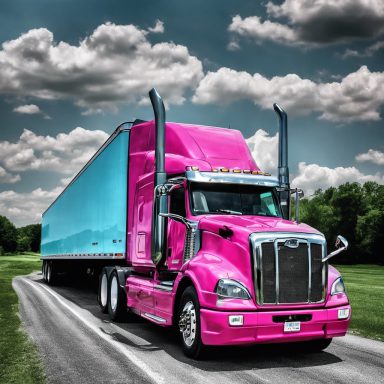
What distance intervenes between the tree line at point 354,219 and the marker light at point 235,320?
75301 mm

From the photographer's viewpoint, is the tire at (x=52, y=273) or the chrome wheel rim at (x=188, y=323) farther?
the tire at (x=52, y=273)

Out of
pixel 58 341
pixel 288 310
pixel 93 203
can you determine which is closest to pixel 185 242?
pixel 288 310

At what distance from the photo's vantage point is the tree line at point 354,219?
78.4 metres

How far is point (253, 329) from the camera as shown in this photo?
7.25 m

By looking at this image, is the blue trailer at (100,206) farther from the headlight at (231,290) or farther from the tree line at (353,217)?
the tree line at (353,217)

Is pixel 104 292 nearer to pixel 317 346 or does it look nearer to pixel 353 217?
pixel 317 346

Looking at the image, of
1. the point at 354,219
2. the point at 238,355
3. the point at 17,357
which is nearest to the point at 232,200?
the point at 238,355

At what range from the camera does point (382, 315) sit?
547 inches

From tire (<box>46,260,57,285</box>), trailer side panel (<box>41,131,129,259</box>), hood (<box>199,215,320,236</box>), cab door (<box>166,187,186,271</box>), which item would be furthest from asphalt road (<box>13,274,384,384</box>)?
tire (<box>46,260,57,285</box>)

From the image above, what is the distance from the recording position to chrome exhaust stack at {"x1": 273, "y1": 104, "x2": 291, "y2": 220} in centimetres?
991

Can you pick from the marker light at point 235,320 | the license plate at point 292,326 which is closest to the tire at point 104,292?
the marker light at point 235,320

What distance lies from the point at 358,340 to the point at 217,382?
174 inches

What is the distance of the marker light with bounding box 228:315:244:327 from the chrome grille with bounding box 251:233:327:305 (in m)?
0.39

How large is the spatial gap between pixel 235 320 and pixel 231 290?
1.40ft
